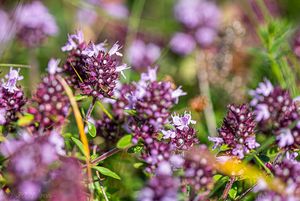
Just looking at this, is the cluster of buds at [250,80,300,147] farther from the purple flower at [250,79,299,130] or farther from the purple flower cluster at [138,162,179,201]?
the purple flower cluster at [138,162,179,201]

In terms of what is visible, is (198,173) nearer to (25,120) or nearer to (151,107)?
(151,107)

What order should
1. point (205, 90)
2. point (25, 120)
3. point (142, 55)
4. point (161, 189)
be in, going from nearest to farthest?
1. point (161, 189)
2. point (25, 120)
3. point (205, 90)
4. point (142, 55)

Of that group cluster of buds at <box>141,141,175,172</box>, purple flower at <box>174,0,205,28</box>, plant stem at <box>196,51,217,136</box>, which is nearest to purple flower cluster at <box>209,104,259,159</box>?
cluster of buds at <box>141,141,175,172</box>

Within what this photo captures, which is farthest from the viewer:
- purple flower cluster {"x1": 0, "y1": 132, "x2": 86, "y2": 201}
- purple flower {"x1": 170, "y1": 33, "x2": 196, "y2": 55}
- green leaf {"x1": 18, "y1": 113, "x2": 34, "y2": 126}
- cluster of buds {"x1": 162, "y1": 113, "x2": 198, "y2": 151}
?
purple flower {"x1": 170, "y1": 33, "x2": 196, "y2": 55}

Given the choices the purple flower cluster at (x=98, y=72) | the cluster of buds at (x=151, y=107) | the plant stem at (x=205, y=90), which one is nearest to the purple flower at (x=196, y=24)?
the plant stem at (x=205, y=90)

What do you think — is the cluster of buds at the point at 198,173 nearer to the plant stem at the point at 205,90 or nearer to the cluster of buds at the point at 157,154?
the cluster of buds at the point at 157,154

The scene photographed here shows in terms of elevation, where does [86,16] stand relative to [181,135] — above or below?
above

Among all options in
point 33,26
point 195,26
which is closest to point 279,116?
point 33,26
